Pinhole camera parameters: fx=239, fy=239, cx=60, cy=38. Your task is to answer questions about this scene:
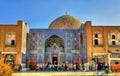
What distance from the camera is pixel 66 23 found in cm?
3722

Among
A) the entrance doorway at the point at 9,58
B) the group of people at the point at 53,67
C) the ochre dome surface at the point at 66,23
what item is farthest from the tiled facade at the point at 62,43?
the group of people at the point at 53,67

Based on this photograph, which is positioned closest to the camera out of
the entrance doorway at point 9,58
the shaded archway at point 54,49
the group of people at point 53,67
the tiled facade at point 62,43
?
the entrance doorway at point 9,58

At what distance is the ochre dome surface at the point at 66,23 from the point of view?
121 ft

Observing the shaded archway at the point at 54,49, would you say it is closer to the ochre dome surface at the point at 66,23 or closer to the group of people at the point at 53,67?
the group of people at the point at 53,67

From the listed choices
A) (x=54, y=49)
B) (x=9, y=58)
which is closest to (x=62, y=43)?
(x=54, y=49)

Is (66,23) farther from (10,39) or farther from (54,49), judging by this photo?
(10,39)

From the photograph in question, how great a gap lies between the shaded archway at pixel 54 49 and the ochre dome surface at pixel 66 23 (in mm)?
3409

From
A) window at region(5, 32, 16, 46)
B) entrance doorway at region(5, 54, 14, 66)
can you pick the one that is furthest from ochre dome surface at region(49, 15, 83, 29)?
entrance doorway at region(5, 54, 14, 66)

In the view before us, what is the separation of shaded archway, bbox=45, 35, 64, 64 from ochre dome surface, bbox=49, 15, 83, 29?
11.2 ft

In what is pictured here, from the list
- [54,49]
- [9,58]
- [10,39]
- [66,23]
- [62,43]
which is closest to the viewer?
[9,58]

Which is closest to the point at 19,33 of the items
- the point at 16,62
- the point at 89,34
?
the point at 16,62

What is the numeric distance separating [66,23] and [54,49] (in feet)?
17.3

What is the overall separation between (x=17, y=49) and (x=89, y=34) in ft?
28.7

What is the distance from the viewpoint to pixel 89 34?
28734 millimetres
